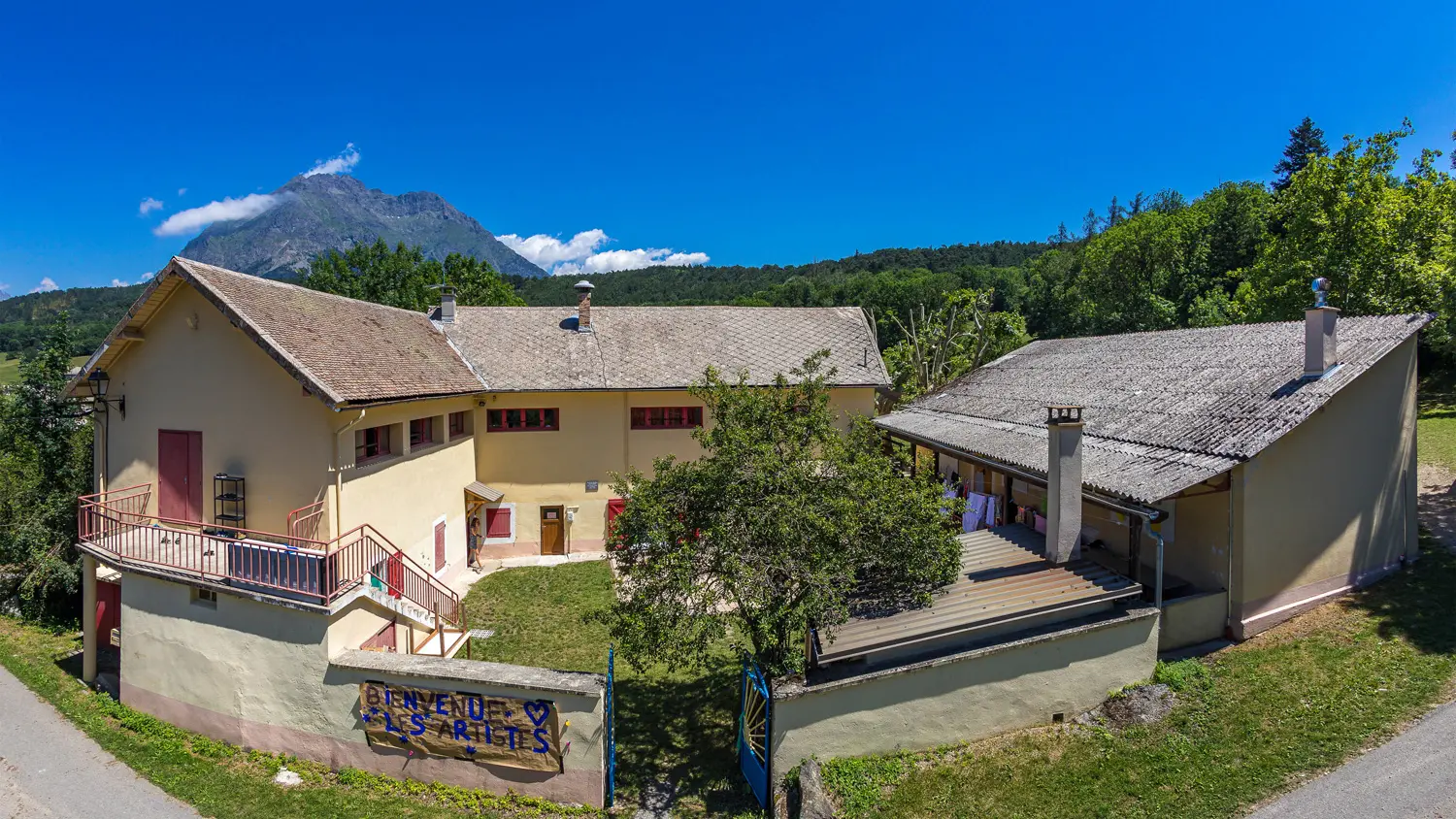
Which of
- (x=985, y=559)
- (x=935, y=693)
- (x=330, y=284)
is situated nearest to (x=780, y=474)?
(x=935, y=693)

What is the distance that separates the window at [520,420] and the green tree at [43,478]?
1001 centimetres

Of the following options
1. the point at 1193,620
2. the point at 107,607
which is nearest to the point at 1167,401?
the point at 1193,620

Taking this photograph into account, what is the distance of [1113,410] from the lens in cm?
1404

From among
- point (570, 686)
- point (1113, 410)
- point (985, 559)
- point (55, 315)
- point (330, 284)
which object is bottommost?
point (570, 686)

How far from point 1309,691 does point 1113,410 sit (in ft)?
20.9

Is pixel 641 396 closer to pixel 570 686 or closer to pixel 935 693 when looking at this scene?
pixel 570 686

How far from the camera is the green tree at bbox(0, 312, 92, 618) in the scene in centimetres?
1661

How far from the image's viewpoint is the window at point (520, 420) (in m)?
20.7

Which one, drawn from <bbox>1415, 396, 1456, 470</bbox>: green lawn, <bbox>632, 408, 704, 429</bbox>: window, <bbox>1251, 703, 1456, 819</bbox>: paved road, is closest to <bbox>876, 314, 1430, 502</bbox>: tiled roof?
<bbox>1251, 703, 1456, 819</bbox>: paved road

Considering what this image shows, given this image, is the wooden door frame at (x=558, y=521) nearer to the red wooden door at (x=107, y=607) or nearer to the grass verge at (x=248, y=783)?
the red wooden door at (x=107, y=607)

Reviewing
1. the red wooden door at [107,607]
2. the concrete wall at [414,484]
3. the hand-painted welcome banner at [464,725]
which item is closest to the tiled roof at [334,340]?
the concrete wall at [414,484]

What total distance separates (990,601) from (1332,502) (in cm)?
660

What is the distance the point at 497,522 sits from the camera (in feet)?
67.5

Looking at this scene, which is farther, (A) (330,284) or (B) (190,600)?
(A) (330,284)
